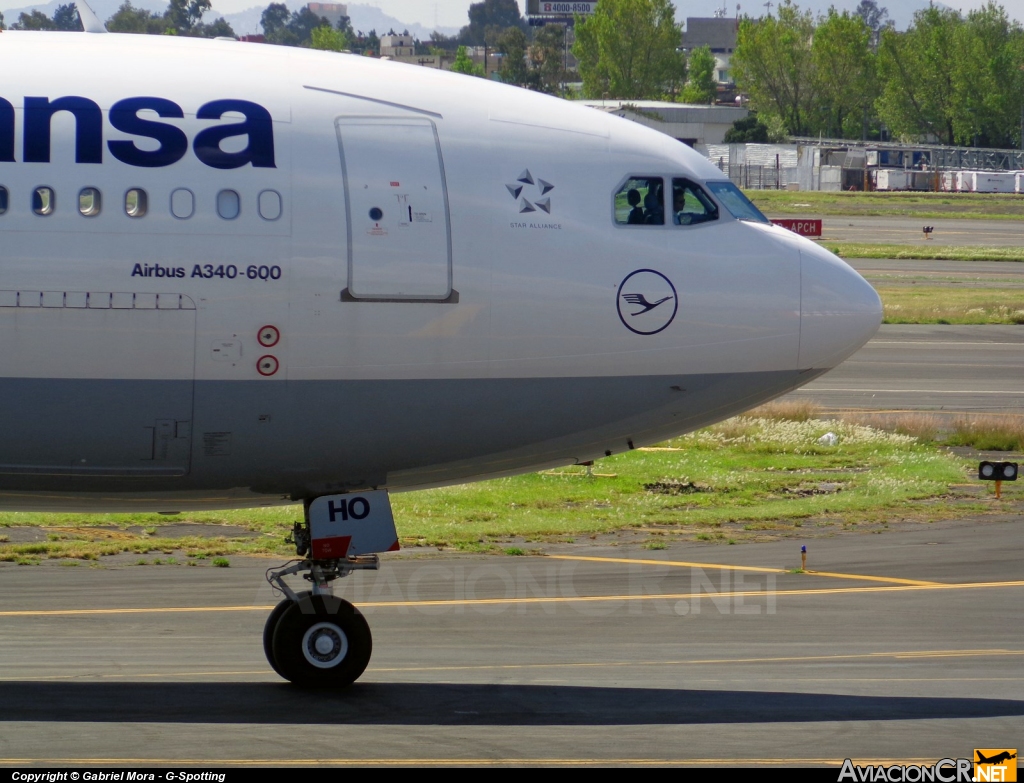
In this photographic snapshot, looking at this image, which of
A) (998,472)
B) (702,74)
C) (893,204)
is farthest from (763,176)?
(998,472)

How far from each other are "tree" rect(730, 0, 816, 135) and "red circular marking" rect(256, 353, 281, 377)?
170 m

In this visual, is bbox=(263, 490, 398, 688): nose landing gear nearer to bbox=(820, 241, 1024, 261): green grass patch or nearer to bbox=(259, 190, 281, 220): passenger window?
bbox=(259, 190, 281, 220): passenger window

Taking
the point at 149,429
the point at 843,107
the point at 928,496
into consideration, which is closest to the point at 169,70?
the point at 149,429

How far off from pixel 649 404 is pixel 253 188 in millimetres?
4213

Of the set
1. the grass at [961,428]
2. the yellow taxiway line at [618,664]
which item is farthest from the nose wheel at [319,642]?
the grass at [961,428]

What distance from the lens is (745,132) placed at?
6033 inches

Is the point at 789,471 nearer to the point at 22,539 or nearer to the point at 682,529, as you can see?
the point at 682,529

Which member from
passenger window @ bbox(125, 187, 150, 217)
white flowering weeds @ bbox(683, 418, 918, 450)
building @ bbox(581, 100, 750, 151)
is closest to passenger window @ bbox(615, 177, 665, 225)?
passenger window @ bbox(125, 187, 150, 217)

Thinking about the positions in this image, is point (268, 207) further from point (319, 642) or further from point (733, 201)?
point (733, 201)

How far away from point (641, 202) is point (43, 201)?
5.43 m

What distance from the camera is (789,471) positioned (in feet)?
95.7

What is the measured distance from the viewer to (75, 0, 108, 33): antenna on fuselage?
13188 mm

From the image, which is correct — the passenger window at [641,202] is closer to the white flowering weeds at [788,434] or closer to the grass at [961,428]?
the white flowering weeds at [788,434]

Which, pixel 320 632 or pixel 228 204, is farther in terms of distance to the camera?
pixel 320 632
